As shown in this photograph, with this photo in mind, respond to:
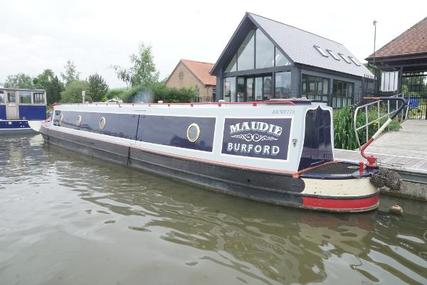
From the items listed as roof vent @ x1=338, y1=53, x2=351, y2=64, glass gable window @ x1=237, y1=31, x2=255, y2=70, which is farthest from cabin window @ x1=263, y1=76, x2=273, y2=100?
Answer: roof vent @ x1=338, y1=53, x2=351, y2=64

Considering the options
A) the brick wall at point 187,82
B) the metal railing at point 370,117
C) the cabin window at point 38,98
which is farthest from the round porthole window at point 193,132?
the brick wall at point 187,82

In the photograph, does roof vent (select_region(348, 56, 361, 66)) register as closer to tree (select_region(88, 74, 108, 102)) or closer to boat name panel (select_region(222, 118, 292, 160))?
boat name panel (select_region(222, 118, 292, 160))

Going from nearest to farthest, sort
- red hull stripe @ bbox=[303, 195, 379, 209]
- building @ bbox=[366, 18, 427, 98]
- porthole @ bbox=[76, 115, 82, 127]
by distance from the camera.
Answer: red hull stripe @ bbox=[303, 195, 379, 209], porthole @ bbox=[76, 115, 82, 127], building @ bbox=[366, 18, 427, 98]

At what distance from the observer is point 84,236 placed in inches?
201

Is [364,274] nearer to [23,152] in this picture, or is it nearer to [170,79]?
[23,152]

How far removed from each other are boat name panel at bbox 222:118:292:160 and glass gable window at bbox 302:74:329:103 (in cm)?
892

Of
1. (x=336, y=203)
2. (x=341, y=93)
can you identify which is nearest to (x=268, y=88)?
(x=341, y=93)

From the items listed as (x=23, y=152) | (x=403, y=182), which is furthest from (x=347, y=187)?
(x=23, y=152)

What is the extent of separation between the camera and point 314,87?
1628 cm

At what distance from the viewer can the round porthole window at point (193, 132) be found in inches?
316

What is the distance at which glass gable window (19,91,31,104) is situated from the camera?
2012 cm

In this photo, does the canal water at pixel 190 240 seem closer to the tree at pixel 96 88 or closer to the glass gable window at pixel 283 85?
the glass gable window at pixel 283 85

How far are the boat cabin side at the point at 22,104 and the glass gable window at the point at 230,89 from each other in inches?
417

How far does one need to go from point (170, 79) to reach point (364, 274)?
1486 inches
